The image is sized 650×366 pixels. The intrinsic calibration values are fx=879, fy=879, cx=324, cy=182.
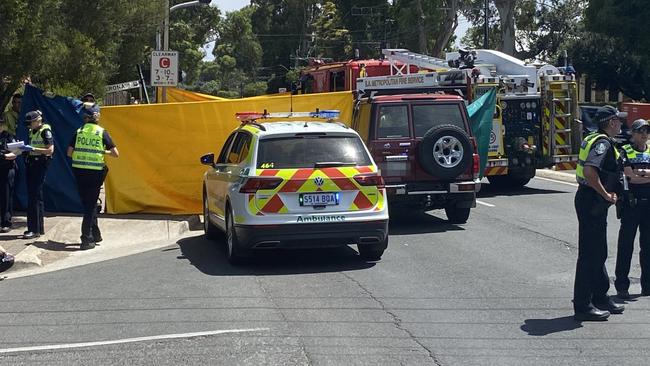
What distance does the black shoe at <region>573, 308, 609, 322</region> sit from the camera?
7.69 m

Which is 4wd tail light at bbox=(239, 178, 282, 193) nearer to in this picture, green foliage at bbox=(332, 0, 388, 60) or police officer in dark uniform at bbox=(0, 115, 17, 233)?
police officer in dark uniform at bbox=(0, 115, 17, 233)

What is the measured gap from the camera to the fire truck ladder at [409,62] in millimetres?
20766

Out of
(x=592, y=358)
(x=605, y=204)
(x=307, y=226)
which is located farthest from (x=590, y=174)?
(x=307, y=226)

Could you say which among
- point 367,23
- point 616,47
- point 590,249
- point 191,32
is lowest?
point 590,249

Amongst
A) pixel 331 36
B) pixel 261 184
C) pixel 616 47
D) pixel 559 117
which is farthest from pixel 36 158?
pixel 331 36

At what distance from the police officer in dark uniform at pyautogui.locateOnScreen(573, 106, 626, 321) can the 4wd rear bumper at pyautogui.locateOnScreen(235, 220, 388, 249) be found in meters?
2.96

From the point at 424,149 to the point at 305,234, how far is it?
3707mm

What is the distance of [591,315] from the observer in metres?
7.69

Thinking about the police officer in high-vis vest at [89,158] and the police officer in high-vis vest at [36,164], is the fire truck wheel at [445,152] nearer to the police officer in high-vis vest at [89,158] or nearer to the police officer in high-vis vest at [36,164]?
the police officer in high-vis vest at [89,158]

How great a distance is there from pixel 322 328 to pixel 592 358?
7.22 feet

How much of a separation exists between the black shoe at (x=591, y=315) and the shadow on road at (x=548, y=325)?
0.23 ft

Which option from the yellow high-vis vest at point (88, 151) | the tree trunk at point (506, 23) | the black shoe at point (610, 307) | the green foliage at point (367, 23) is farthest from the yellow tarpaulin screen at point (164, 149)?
the green foliage at point (367, 23)

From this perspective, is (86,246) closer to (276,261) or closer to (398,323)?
(276,261)

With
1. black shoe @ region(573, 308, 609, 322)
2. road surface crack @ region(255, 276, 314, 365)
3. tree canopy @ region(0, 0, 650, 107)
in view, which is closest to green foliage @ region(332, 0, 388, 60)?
tree canopy @ region(0, 0, 650, 107)
